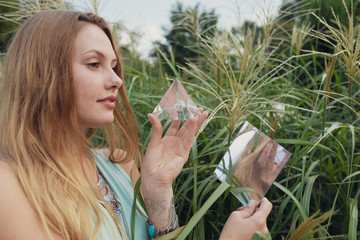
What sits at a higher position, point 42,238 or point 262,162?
point 262,162

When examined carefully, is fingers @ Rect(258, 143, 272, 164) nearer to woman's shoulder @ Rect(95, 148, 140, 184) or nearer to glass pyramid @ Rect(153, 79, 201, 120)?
glass pyramid @ Rect(153, 79, 201, 120)

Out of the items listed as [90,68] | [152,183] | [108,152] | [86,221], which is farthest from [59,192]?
[108,152]

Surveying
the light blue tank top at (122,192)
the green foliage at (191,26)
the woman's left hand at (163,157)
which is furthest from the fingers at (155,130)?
the green foliage at (191,26)

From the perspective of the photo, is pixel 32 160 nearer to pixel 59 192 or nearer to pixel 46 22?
pixel 59 192

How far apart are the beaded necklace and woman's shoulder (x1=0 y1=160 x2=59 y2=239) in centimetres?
32

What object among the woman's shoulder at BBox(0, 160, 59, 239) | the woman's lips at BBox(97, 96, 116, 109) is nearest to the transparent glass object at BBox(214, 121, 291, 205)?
the woman's lips at BBox(97, 96, 116, 109)

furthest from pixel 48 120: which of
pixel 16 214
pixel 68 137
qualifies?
pixel 16 214

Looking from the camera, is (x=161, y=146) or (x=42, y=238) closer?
(x=42, y=238)

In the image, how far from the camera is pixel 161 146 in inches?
47.1

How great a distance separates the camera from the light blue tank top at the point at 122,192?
1276mm

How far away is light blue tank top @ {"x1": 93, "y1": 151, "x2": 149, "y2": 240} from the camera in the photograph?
128 centimetres

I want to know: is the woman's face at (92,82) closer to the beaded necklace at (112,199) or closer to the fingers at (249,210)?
the beaded necklace at (112,199)

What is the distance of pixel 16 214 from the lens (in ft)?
3.25

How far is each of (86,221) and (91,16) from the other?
27.2 inches
